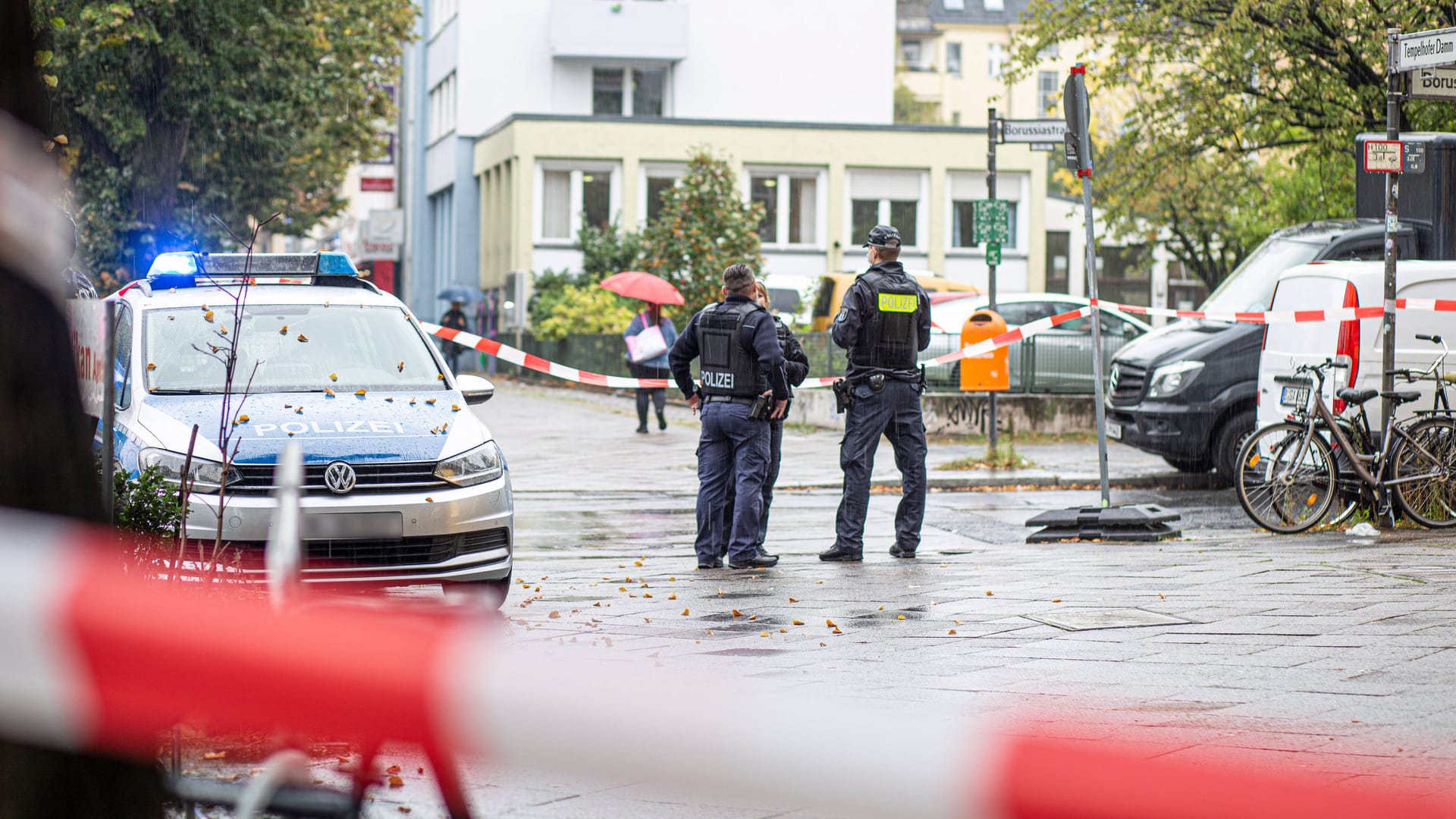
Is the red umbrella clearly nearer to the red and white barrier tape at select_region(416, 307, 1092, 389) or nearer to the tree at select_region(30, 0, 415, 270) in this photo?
the red and white barrier tape at select_region(416, 307, 1092, 389)

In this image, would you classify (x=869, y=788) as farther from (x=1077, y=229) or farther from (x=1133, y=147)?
(x=1077, y=229)

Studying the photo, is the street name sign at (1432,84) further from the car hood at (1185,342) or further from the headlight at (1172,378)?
the headlight at (1172,378)

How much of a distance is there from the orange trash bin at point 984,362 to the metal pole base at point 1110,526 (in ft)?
17.9

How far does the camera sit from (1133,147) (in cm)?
2322

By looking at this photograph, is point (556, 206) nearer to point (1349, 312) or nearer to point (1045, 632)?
point (1349, 312)

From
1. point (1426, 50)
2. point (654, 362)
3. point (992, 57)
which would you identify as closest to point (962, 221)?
point (654, 362)

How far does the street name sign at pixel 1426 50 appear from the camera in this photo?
37.7 ft

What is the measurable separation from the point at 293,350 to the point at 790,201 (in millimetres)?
43475

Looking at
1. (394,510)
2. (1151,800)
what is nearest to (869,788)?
(1151,800)

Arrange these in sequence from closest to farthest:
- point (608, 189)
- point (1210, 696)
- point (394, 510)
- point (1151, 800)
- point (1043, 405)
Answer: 1. point (1151, 800)
2. point (1210, 696)
3. point (394, 510)
4. point (1043, 405)
5. point (608, 189)

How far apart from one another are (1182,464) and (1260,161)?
39.1 m

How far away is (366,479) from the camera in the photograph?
820 cm

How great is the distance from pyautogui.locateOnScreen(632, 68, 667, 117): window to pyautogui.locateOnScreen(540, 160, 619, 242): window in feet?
20.8

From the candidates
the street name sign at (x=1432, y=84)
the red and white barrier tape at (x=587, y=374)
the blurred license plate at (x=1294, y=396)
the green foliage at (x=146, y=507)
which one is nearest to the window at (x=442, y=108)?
the red and white barrier tape at (x=587, y=374)
